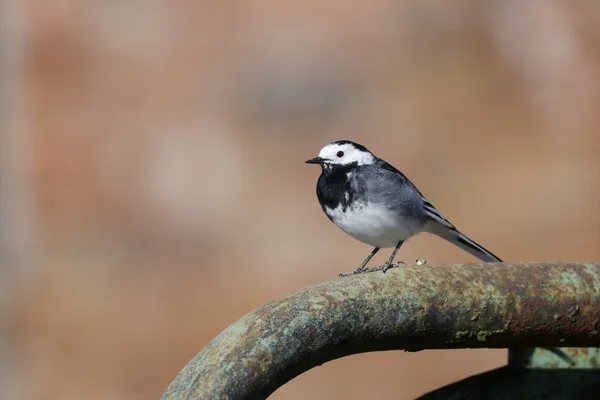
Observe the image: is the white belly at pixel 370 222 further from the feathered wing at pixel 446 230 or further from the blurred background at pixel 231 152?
the blurred background at pixel 231 152

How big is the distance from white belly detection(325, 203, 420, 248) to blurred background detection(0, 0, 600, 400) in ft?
6.49

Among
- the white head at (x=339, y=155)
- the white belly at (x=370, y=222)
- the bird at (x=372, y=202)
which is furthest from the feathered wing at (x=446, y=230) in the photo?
the white head at (x=339, y=155)

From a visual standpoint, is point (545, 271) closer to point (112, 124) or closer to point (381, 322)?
point (381, 322)

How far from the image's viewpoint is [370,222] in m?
3.18

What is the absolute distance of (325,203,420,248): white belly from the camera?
3.18 metres

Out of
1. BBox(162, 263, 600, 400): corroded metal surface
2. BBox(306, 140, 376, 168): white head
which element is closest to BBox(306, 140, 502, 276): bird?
BBox(306, 140, 376, 168): white head

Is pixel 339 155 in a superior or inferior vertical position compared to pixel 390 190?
superior

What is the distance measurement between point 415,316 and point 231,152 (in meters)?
4.30

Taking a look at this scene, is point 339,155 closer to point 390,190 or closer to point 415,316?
point 390,190

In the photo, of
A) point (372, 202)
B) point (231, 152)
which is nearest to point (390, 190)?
point (372, 202)

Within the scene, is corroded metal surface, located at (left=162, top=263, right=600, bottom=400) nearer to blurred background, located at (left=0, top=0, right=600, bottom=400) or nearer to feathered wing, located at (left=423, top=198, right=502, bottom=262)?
feathered wing, located at (left=423, top=198, right=502, bottom=262)

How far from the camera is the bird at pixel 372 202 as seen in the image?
320 cm

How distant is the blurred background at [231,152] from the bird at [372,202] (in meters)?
1.85

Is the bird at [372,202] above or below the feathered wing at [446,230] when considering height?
above
